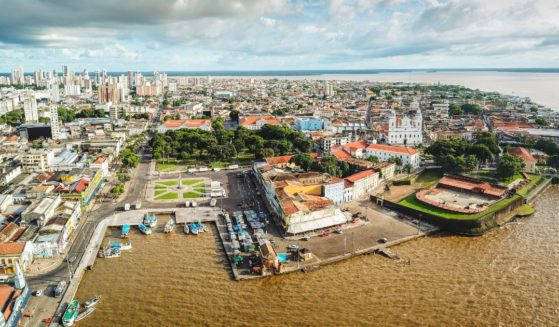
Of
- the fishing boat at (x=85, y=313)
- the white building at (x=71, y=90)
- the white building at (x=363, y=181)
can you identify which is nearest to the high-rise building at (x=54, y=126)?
the white building at (x=363, y=181)

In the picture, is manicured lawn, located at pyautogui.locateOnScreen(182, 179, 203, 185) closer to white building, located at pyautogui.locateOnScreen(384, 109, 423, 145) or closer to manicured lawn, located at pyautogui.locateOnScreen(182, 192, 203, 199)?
manicured lawn, located at pyautogui.locateOnScreen(182, 192, 203, 199)

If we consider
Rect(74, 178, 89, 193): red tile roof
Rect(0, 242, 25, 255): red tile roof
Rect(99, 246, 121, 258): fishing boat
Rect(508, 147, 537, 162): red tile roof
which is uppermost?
Rect(508, 147, 537, 162): red tile roof

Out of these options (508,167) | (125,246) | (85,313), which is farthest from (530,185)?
(85,313)

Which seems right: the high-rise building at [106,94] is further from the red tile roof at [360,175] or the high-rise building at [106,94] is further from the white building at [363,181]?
the white building at [363,181]

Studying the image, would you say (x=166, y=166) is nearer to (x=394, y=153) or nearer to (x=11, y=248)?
(x=11, y=248)

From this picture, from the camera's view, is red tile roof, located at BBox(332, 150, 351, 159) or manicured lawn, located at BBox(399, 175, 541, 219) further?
red tile roof, located at BBox(332, 150, 351, 159)

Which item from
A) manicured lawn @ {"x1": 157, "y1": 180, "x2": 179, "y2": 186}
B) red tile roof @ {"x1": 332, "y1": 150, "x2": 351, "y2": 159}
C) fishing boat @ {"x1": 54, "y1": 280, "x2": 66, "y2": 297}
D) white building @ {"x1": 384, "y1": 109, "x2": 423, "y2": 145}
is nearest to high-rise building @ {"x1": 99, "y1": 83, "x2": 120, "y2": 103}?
manicured lawn @ {"x1": 157, "y1": 180, "x2": 179, "y2": 186}
